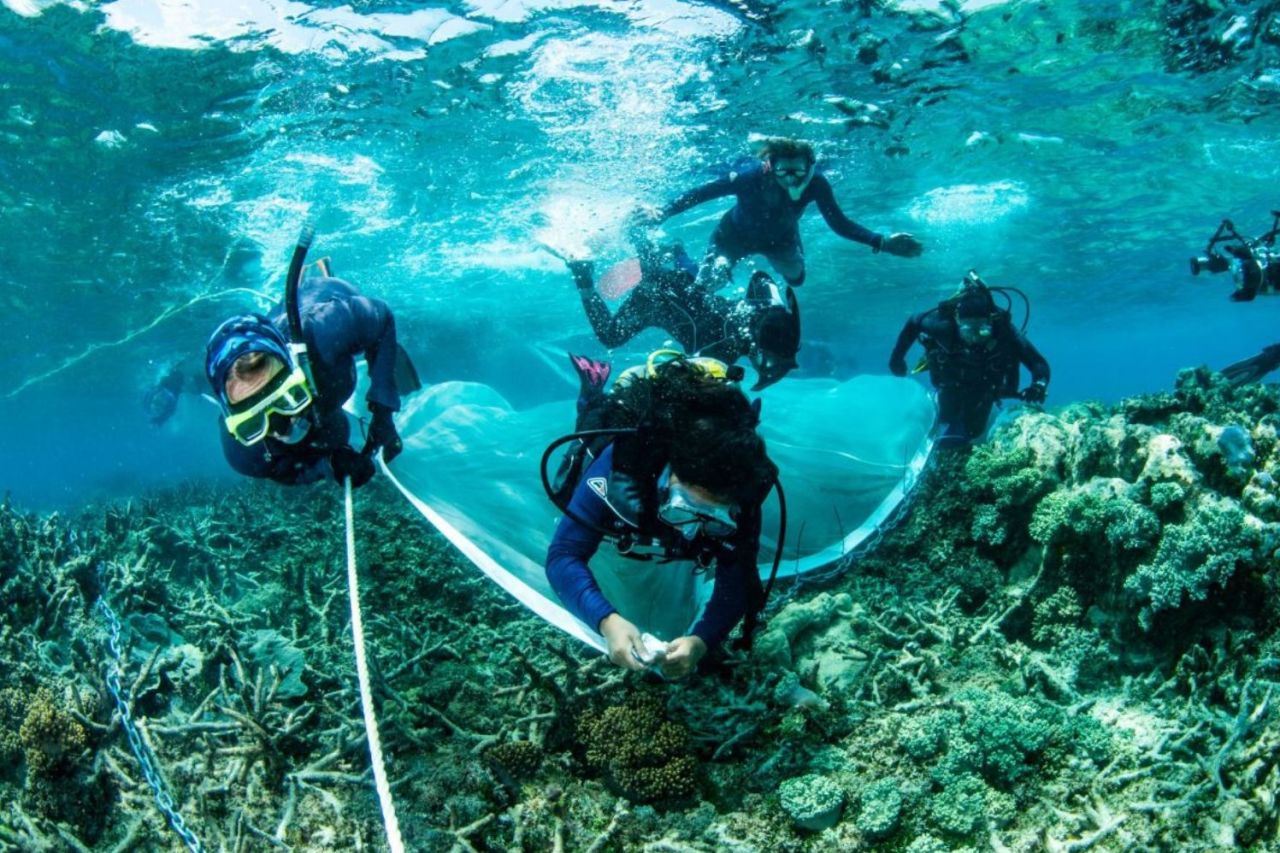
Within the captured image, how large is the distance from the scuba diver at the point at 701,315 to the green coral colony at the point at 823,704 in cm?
199

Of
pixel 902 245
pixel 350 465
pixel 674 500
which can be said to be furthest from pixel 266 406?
pixel 902 245

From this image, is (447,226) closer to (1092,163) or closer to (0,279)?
(0,279)

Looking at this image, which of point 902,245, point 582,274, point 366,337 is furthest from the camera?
point 582,274

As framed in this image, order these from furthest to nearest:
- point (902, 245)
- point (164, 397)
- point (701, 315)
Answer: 1. point (164, 397)
2. point (902, 245)
3. point (701, 315)

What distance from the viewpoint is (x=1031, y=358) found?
770cm

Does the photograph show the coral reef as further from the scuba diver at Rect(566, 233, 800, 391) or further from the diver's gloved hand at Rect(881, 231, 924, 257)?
the diver's gloved hand at Rect(881, 231, 924, 257)

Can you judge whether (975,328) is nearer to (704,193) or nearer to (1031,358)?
(1031,358)

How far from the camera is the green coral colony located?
2.82 metres

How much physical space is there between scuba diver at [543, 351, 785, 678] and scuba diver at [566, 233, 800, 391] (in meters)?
2.53

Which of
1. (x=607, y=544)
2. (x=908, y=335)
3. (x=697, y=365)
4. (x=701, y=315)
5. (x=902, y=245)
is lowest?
(x=908, y=335)

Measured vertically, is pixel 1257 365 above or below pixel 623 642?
below

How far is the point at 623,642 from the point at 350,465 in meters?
1.91

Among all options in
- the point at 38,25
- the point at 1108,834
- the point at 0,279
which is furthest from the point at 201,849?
the point at 0,279

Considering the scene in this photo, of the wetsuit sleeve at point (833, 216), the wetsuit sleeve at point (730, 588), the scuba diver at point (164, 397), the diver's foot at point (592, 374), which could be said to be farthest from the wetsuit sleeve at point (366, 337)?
the scuba diver at point (164, 397)
